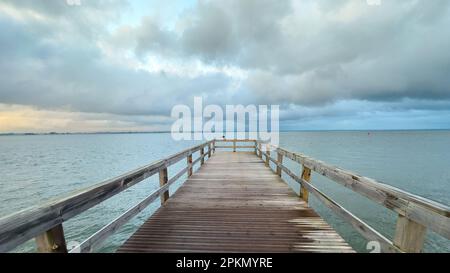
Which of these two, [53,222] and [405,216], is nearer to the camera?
[53,222]

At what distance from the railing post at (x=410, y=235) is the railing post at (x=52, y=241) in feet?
8.84

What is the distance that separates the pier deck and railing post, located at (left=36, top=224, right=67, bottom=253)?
1.08 m

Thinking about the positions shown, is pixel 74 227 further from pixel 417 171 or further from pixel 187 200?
pixel 417 171

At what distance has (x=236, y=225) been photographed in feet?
10.1

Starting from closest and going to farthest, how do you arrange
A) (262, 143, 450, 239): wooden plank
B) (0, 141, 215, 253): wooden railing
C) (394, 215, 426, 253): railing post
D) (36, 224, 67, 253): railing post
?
(0, 141, 215, 253): wooden railing → (262, 143, 450, 239): wooden plank → (36, 224, 67, 253): railing post → (394, 215, 426, 253): railing post

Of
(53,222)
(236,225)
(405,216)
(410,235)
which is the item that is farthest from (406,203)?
(53,222)

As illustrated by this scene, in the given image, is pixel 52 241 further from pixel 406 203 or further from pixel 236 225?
pixel 406 203

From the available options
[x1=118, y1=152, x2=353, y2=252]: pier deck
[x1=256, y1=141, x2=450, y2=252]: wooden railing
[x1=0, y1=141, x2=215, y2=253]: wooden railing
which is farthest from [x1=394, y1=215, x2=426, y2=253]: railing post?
[x1=0, y1=141, x2=215, y2=253]: wooden railing

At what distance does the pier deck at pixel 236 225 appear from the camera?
251 centimetres

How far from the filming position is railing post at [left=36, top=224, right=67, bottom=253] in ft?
4.61

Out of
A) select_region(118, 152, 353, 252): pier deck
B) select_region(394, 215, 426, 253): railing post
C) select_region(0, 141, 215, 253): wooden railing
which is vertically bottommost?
select_region(118, 152, 353, 252): pier deck

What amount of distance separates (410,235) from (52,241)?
2.74 meters

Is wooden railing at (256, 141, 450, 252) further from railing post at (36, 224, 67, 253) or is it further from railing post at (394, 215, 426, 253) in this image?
railing post at (36, 224, 67, 253)

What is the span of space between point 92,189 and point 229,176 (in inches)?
192
